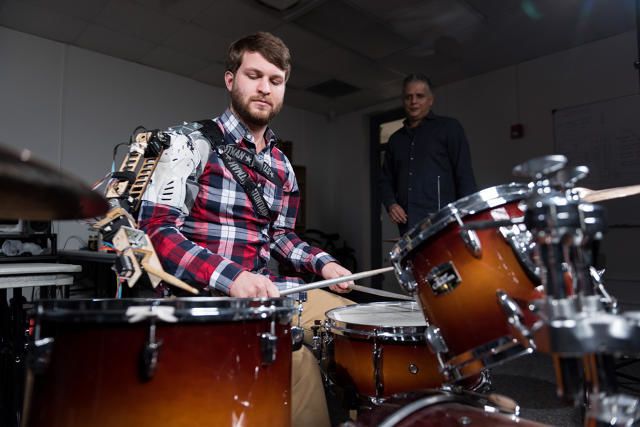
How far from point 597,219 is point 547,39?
4.17 m

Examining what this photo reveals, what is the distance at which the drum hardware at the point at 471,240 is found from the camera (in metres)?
0.74

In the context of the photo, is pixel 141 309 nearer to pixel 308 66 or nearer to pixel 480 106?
pixel 308 66

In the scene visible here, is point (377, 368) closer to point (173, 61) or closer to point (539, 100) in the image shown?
point (539, 100)

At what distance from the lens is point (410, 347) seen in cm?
107

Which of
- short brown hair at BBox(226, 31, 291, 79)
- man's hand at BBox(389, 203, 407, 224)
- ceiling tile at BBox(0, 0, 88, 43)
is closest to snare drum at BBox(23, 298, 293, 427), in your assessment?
short brown hair at BBox(226, 31, 291, 79)

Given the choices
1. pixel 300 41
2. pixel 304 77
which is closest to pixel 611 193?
pixel 300 41

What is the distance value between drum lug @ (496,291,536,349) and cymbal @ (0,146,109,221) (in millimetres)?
654

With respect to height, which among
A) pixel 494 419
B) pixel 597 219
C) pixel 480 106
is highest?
pixel 480 106

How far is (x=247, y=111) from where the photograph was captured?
4.38 ft

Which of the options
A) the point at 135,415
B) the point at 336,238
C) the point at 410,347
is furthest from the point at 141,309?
the point at 336,238

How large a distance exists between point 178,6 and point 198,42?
25.0 inches

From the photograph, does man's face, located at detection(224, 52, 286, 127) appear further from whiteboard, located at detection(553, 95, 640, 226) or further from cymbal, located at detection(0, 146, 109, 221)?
whiteboard, located at detection(553, 95, 640, 226)

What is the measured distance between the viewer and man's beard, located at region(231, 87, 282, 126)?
133 cm

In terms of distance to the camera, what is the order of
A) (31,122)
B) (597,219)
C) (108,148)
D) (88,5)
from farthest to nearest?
(108,148), (31,122), (88,5), (597,219)
